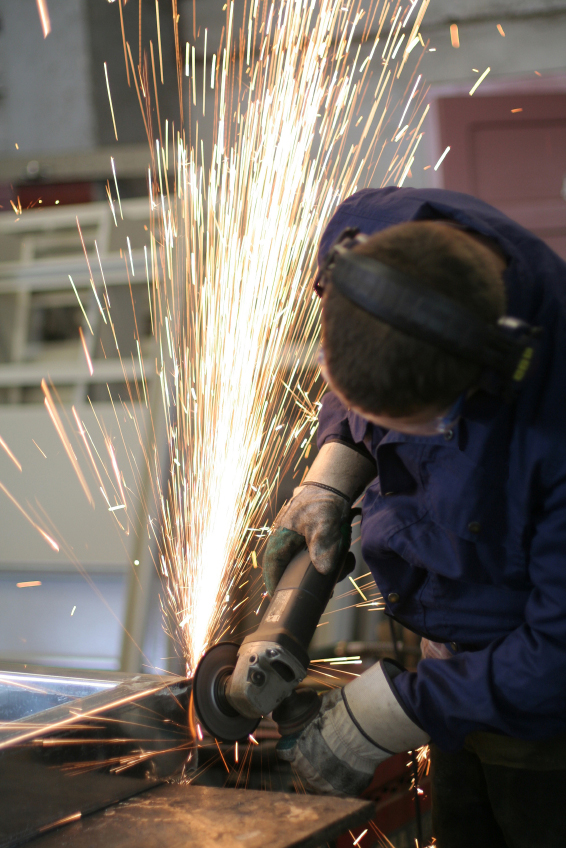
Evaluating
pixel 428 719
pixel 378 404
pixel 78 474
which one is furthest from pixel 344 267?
pixel 78 474

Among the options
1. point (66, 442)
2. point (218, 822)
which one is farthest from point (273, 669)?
point (66, 442)

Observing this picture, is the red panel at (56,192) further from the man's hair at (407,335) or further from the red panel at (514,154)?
the man's hair at (407,335)

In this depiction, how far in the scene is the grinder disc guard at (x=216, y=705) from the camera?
4.62ft

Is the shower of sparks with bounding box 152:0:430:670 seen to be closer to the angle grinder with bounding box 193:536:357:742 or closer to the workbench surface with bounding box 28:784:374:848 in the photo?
the angle grinder with bounding box 193:536:357:742

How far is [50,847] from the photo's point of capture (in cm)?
108

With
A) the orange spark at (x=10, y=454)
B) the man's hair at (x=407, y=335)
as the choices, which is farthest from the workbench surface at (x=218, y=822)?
the orange spark at (x=10, y=454)

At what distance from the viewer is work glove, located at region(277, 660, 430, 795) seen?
1289 millimetres

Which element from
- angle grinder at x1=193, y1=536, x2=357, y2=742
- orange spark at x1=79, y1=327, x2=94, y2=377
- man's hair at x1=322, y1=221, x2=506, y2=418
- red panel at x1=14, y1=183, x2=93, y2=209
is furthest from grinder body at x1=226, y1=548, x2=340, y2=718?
red panel at x1=14, y1=183, x2=93, y2=209

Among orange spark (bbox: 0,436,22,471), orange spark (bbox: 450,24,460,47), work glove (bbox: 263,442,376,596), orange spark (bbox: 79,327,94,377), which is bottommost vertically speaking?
orange spark (bbox: 0,436,22,471)

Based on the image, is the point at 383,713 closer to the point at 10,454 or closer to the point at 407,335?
the point at 407,335

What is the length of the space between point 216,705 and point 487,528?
0.72 meters

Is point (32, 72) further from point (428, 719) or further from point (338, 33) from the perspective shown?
point (428, 719)

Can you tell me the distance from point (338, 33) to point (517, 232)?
3.62 metres

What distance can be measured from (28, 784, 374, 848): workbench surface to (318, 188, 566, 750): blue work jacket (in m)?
0.26
